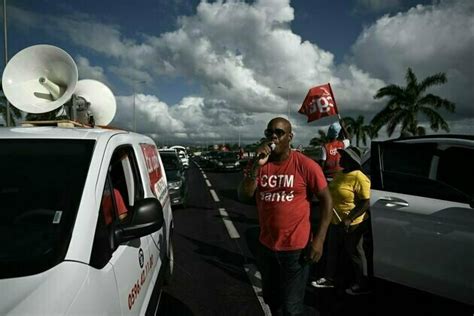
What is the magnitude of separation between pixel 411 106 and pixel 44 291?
3268 cm

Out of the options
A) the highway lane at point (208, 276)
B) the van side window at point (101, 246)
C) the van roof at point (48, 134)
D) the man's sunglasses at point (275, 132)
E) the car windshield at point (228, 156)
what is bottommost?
the highway lane at point (208, 276)

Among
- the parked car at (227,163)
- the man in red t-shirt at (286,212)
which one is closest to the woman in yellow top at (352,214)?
the man in red t-shirt at (286,212)

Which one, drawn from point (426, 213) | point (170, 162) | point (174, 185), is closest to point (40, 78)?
point (426, 213)

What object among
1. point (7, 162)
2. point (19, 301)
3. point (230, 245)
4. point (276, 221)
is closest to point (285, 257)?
point (276, 221)

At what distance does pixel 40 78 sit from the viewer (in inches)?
133

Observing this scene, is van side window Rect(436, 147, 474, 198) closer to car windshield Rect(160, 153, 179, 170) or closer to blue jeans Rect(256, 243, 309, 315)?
blue jeans Rect(256, 243, 309, 315)

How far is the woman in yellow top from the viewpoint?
3.63 m

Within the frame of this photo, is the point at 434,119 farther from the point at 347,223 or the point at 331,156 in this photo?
the point at 347,223

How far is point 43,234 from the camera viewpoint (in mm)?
1679

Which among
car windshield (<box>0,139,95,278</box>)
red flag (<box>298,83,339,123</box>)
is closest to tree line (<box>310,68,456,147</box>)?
red flag (<box>298,83,339,123</box>)

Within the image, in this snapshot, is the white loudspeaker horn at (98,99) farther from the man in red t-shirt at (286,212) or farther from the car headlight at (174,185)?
the car headlight at (174,185)

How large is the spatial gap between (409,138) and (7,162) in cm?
344

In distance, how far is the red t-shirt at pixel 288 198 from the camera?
8.05 feet

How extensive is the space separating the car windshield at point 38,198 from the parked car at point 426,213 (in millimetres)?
2676
